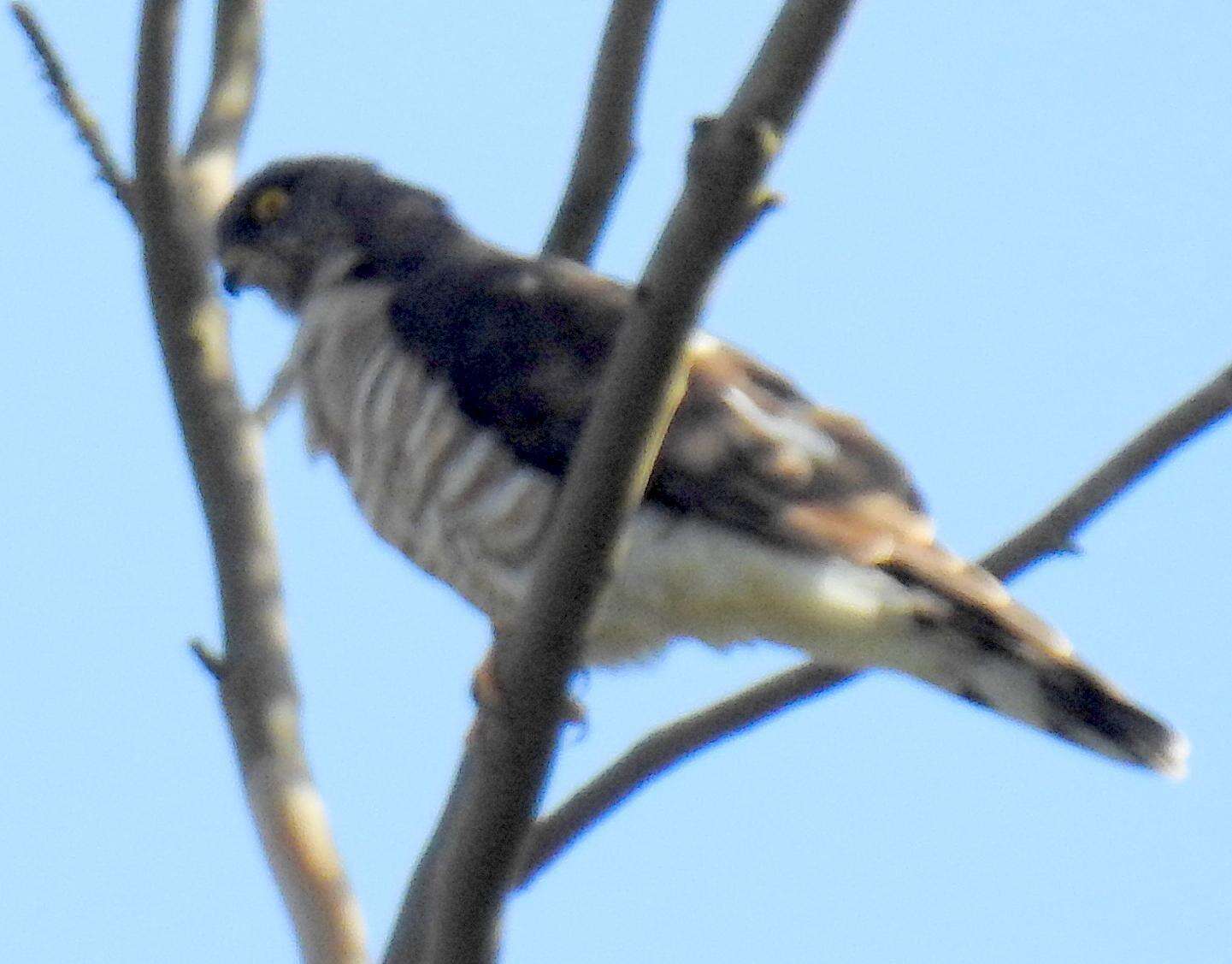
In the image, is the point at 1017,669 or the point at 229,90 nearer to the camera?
the point at 1017,669

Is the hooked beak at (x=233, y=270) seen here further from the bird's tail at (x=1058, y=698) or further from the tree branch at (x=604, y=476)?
the tree branch at (x=604, y=476)

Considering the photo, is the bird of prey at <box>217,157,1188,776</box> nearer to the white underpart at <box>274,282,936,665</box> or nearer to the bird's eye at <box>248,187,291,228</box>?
the white underpart at <box>274,282,936,665</box>

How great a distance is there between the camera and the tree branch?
221cm

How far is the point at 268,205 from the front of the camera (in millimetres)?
5113

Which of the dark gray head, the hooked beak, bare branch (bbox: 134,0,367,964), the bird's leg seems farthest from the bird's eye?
bare branch (bbox: 134,0,367,964)

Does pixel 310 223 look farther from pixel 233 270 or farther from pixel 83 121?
pixel 83 121

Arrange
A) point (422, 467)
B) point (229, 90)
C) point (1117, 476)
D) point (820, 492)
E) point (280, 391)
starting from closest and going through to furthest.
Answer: point (1117, 476), point (820, 492), point (422, 467), point (229, 90), point (280, 391)

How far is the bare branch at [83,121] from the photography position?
3.83m

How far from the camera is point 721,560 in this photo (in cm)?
370

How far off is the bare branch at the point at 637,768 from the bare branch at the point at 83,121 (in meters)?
1.43

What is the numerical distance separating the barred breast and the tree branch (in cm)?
103

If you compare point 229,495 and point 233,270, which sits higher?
point 229,495

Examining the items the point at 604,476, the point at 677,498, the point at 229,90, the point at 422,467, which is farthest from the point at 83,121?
the point at 604,476

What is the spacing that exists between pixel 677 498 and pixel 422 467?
56cm
